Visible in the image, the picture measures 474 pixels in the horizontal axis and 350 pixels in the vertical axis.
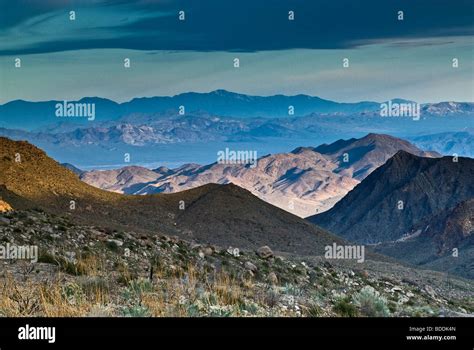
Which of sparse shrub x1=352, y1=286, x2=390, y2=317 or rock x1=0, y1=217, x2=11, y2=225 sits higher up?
rock x1=0, y1=217, x2=11, y2=225

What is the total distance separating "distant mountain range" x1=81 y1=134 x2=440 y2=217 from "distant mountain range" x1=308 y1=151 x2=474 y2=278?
29.2 meters

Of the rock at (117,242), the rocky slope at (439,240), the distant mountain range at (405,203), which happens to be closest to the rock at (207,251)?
the rock at (117,242)

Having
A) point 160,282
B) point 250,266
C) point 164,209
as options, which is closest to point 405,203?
point 164,209

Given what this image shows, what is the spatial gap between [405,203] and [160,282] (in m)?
101

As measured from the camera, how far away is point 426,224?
9275 centimetres

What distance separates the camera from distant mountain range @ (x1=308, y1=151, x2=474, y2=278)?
91812 millimetres

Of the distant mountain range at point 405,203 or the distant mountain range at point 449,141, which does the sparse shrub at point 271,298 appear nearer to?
the distant mountain range at point 405,203

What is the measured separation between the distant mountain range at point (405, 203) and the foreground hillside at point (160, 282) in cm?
5178

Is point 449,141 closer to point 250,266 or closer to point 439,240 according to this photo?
point 439,240

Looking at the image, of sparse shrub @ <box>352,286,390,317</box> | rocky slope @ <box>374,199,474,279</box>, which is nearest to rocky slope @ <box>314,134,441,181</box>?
rocky slope @ <box>374,199,474,279</box>

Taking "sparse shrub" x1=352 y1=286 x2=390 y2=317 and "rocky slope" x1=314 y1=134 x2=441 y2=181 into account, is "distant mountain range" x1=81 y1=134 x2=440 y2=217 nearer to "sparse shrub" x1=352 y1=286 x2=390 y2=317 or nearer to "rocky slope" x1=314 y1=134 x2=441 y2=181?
"rocky slope" x1=314 y1=134 x2=441 y2=181

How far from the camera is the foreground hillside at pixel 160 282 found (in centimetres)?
1030

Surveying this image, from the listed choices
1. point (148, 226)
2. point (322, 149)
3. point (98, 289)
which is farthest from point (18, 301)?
point (322, 149)

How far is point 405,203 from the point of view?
110812 millimetres
